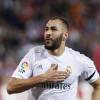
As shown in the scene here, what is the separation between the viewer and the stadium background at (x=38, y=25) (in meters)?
11.2

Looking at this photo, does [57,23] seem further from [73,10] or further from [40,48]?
[73,10]

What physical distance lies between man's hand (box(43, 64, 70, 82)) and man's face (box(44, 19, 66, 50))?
247mm

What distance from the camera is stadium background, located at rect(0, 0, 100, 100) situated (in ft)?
36.6

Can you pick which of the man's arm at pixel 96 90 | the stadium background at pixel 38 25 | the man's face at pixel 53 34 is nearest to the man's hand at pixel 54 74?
the man's face at pixel 53 34

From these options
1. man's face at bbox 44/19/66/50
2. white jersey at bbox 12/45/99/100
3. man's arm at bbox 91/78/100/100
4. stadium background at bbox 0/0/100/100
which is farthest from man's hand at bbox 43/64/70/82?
stadium background at bbox 0/0/100/100

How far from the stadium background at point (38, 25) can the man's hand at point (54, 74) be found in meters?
4.26

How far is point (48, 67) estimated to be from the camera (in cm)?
575

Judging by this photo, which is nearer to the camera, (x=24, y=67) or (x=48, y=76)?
(x=48, y=76)

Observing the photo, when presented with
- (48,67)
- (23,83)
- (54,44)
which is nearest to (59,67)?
(48,67)

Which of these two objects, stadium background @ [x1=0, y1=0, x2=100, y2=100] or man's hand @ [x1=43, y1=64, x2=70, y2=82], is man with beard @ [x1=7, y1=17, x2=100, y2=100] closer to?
man's hand @ [x1=43, y1=64, x2=70, y2=82]

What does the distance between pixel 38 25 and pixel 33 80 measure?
24.0ft

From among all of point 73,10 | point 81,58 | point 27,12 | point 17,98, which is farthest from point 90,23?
point 81,58

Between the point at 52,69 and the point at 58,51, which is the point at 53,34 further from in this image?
the point at 52,69

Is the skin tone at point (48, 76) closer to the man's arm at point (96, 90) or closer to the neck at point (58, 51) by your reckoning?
the neck at point (58, 51)
